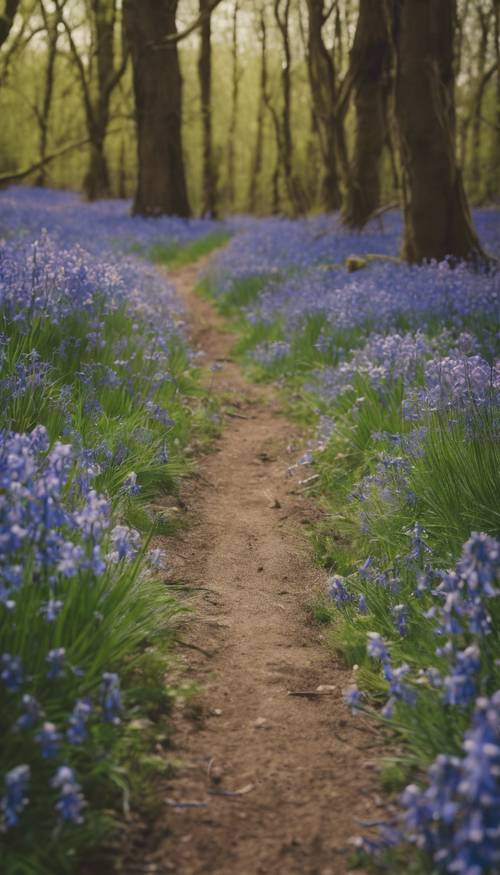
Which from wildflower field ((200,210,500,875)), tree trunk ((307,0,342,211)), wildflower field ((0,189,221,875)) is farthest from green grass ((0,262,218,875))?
Answer: tree trunk ((307,0,342,211))

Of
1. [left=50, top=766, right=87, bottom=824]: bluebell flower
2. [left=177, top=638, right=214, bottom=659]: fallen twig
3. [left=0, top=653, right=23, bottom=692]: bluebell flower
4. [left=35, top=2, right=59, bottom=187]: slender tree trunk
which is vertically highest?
[left=35, top=2, right=59, bottom=187]: slender tree trunk

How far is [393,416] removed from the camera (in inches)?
201

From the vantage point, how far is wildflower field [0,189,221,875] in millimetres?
2211

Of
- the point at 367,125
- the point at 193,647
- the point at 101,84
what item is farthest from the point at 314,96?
the point at 193,647

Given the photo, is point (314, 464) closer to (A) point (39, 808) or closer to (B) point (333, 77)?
(A) point (39, 808)

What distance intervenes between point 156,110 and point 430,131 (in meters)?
11.0

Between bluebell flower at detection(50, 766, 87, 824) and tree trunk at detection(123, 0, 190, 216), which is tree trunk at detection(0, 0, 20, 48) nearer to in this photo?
bluebell flower at detection(50, 766, 87, 824)

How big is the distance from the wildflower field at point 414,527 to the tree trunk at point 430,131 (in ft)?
2.43

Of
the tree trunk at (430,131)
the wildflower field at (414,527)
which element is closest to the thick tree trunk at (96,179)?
the tree trunk at (430,131)

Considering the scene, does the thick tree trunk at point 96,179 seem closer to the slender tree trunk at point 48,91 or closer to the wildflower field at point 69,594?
the slender tree trunk at point 48,91

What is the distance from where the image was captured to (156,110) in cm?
1803

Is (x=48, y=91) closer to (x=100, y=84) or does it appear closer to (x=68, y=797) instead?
(x=100, y=84)

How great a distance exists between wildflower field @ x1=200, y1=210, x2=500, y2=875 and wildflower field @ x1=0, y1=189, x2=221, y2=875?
0.82 m

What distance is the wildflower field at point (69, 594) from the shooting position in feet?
7.25
